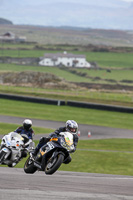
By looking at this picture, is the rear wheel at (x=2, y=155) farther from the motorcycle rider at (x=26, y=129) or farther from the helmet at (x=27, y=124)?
the helmet at (x=27, y=124)

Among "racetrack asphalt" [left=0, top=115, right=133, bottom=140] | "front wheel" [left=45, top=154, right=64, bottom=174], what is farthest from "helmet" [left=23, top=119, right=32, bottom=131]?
"racetrack asphalt" [left=0, top=115, right=133, bottom=140]

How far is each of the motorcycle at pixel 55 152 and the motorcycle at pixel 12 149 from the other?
1385 millimetres

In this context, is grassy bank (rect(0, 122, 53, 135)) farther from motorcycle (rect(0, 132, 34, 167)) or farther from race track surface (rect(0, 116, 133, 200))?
motorcycle (rect(0, 132, 34, 167))

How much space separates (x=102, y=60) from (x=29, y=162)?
521ft

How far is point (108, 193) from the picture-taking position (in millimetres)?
14039

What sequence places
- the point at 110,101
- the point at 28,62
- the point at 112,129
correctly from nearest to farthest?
the point at 112,129 < the point at 110,101 < the point at 28,62

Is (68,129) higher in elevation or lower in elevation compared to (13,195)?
higher

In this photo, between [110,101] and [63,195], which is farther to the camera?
[110,101]

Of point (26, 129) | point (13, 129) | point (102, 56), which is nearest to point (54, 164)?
point (26, 129)

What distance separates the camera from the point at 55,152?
13625 millimetres

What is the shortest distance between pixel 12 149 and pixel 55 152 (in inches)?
90.4

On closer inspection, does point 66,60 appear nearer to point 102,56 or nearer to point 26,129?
point 102,56

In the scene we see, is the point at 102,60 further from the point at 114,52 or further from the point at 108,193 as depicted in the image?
the point at 108,193

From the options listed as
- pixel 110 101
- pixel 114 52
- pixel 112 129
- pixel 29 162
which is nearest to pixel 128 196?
pixel 29 162
